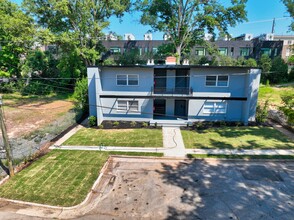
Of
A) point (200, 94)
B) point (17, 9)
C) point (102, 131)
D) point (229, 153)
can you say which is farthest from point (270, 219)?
point (17, 9)

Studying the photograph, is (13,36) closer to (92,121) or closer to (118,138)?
(92,121)

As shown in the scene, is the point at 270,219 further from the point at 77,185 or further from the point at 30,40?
the point at 30,40

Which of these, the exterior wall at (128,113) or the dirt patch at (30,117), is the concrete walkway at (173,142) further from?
the dirt patch at (30,117)

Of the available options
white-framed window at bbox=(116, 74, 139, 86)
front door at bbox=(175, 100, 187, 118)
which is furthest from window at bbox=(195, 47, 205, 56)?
white-framed window at bbox=(116, 74, 139, 86)

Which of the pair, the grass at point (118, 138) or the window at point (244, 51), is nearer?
the grass at point (118, 138)

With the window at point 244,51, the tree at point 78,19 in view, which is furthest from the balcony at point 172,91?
→ the window at point 244,51

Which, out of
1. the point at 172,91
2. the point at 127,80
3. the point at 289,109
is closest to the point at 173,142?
the point at 172,91

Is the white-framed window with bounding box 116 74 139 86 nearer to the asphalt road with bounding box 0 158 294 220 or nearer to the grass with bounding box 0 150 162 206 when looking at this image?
the grass with bounding box 0 150 162 206
